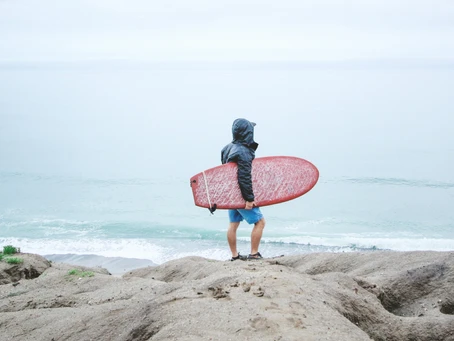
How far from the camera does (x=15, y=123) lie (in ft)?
116

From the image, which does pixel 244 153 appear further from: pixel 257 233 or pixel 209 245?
pixel 209 245

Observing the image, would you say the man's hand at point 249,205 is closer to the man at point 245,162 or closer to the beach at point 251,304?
the man at point 245,162

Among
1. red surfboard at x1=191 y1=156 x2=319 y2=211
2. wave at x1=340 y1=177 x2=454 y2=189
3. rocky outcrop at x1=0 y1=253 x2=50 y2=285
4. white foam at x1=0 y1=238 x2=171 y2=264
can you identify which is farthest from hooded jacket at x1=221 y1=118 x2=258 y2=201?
wave at x1=340 y1=177 x2=454 y2=189

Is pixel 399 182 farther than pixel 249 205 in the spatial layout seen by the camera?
Yes

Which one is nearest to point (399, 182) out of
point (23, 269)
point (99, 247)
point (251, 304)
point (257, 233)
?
point (99, 247)

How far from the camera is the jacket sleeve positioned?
8.12 metres

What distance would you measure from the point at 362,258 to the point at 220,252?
6359 mm

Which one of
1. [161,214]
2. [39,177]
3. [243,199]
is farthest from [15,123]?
[243,199]

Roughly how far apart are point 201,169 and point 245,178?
49.8 feet

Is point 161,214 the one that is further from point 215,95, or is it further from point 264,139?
point 215,95

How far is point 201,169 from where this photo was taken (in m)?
23.3

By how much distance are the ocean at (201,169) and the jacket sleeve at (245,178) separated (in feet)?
19.7

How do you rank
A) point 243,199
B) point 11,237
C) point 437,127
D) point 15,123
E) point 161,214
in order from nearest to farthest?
point 243,199
point 11,237
point 161,214
point 437,127
point 15,123

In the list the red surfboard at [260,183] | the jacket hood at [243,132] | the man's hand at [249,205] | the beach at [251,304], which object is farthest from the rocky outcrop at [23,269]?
the jacket hood at [243,132]
